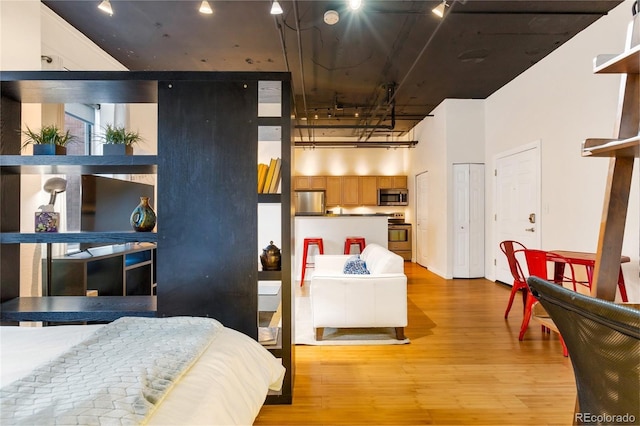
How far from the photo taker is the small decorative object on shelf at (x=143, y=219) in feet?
6.89

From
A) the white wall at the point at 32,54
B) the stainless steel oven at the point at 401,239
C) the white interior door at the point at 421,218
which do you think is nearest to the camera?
the white wall at the point at 32,54

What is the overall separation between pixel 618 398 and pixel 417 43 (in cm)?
391

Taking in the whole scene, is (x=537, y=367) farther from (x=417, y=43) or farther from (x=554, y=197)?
(x=417, y=43)

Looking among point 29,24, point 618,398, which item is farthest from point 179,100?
point 618,398

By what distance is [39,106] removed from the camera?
287 cm

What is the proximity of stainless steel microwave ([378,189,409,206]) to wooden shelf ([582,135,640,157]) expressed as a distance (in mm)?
7481

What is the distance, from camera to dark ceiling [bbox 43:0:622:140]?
3.13m

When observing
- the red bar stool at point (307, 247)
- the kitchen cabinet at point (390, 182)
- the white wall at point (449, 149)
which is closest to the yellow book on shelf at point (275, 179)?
the red bar stool at point (307, 247)

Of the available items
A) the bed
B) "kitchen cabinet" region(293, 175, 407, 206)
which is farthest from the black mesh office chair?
"kitchen cabinet" region(293, 175, 407, 206)

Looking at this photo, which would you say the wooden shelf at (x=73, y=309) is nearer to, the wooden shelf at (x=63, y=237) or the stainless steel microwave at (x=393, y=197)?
the wooden shelf at (x=63, y=237)

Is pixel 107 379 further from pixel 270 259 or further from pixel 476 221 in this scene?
pixel 476 221

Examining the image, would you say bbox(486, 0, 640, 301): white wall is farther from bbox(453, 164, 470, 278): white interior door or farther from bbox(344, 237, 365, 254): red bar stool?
bbox(344, 237, 365, 254): red bar stool

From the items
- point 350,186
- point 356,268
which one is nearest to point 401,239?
point 350,186

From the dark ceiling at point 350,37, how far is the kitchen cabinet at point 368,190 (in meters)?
3.52
